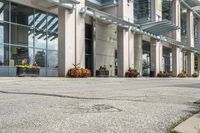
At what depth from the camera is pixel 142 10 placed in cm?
3716

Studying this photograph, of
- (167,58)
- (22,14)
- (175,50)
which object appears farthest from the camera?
(167,58)

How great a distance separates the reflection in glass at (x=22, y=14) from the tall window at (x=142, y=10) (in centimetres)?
1520

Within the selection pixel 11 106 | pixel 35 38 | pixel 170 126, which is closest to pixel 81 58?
pixel 35 38

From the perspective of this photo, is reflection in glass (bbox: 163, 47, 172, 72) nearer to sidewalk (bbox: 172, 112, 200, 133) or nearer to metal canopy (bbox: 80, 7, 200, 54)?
metal canopy (bbox: 80, 7, 200, 54)

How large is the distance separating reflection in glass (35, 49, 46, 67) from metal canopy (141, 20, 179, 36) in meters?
13.1

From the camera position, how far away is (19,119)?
182 inches

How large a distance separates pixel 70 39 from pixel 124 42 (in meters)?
9.03

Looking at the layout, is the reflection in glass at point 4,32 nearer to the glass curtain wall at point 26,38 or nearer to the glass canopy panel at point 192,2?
the glass curtain wall at point 26,38

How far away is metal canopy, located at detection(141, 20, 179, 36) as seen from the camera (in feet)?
107

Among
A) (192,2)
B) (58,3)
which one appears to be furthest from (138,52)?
(58,3)

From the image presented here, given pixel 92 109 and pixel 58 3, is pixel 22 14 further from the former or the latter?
pixel 92 109

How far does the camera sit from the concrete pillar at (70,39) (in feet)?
73.9

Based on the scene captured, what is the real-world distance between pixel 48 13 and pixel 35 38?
2.96m

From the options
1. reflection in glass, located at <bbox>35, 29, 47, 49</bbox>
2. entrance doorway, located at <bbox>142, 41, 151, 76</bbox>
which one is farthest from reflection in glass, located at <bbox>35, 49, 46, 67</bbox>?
entrance doorway, located at <bbox>142, 41, 151, 76</bbox>
